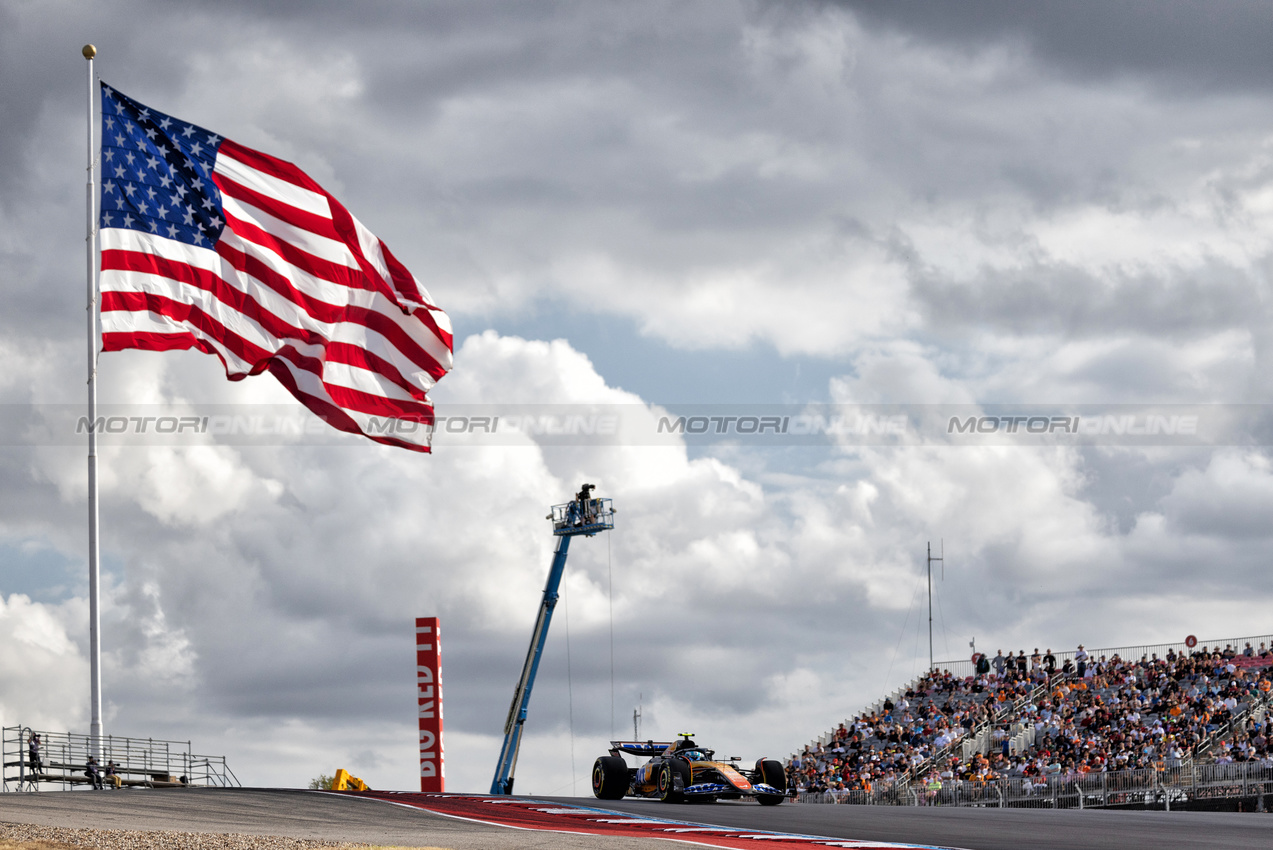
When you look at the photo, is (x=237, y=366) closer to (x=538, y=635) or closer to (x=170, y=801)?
(x=170, y=801)

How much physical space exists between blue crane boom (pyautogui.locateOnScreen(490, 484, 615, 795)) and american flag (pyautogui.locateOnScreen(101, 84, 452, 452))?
2886cm

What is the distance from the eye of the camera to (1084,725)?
42438 mm

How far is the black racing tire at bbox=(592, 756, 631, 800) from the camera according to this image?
31969mm

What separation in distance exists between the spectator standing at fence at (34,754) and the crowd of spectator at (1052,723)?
2262 centimetres

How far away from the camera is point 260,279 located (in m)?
22.3

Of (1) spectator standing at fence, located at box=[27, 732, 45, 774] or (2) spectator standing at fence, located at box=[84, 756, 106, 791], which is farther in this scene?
(1) spectator standing at fence, located at box=[27, 732, 45, 774]

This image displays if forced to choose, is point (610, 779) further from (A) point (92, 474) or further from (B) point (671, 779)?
(A) point (92, 474)

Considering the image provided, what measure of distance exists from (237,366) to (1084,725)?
98.2ft

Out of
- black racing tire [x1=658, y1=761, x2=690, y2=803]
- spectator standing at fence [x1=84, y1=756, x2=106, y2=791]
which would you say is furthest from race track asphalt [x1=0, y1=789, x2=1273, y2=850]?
black racing tire [x1=658, y1=761, x2=690, y2=803]

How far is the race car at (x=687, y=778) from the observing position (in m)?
29.8

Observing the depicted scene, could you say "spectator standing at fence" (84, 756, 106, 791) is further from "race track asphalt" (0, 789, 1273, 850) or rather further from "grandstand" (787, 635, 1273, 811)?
"grandstand" (787, 635, 1273, 811)

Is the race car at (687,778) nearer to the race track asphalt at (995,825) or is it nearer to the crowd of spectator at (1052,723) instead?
the race track asphalt at (995,825)

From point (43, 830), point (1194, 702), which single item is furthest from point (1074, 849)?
point (1194, 702)

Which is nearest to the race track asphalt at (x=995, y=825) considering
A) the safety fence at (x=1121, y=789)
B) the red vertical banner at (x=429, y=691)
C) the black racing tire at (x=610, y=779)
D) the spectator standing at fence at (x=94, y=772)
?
the black racing tire at (x=610, y=779)
